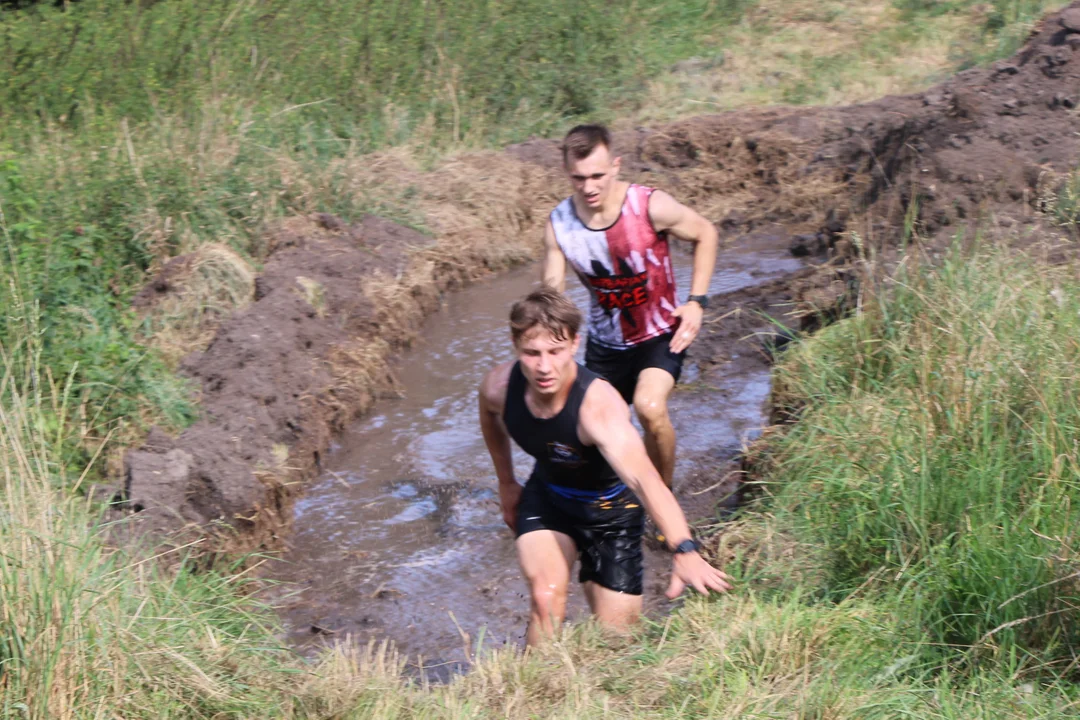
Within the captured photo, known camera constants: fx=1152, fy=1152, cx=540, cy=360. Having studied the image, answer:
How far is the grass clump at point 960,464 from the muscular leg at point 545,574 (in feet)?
3.28

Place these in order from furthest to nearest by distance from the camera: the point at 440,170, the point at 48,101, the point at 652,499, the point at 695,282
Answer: the point at 440,170, the point at 48,101, the point at 695,282, the point at 652,499

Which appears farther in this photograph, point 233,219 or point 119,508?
point 233,219

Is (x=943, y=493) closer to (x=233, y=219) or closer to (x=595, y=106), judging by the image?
(x=233, y=219)

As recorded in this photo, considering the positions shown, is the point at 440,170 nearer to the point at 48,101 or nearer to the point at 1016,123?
the point at 48,101

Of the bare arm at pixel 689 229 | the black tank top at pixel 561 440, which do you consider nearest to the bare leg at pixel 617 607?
the black tank top at pixel 561 440

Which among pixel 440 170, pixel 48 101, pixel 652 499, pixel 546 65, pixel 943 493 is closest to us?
pixel 652 499

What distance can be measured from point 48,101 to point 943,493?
9302 mm

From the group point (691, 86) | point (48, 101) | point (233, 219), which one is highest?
point (48, 101)

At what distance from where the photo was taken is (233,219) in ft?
30.2

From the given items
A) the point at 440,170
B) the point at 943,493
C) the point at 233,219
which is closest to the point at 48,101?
the point at 233,219

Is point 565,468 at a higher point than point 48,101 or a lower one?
lower

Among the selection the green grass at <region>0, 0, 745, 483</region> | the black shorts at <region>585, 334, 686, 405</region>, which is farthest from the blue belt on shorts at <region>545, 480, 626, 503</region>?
the green grass at <region>0, 0, 745, 483</region>

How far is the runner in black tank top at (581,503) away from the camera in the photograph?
14.4 feet

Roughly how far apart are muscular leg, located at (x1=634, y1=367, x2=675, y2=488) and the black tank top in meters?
0.85
